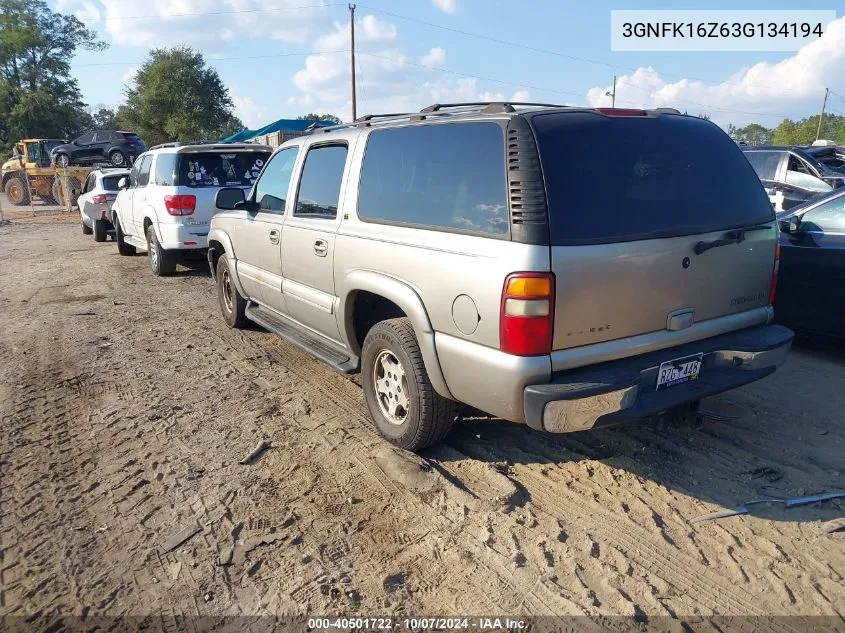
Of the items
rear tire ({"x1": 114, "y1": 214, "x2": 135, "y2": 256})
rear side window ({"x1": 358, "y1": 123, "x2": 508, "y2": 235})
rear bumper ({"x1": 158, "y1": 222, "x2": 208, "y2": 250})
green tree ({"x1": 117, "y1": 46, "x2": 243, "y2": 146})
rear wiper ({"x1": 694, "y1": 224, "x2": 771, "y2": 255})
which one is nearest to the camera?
rear side window ({"x1": 358, "y1": 123, "x2": 508, "y2": 235})

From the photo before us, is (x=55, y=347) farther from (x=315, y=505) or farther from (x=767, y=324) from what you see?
(x=767, y=324)

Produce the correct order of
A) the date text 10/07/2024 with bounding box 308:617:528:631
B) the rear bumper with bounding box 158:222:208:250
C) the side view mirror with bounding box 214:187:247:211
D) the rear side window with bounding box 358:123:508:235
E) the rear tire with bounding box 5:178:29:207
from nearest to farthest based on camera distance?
the date text 10/07/2024 with bounding box 308:617:528:631 < the rear side window with bounding box 358:123:508:235 < the side view mirror with bounding box 214:187:247:211 < the rear bumper with bounding box 158:222:208:250 < the rear tire with bounding box 5:178:29:207

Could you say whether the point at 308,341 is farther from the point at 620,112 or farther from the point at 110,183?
the point at 110,183

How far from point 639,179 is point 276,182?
3207 millimetres

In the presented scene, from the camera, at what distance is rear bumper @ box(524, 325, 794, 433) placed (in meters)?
2.83

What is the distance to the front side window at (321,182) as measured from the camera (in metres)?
4.28

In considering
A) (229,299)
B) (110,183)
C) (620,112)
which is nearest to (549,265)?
(620,112)

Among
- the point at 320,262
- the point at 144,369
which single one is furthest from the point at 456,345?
the point at 144,369

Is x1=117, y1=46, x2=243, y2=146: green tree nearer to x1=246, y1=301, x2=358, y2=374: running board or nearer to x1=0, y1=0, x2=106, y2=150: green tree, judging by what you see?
x1=0, y1=0, x2=106, y2=150: green tree

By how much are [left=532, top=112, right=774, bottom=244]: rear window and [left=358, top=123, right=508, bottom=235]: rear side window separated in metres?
0.27

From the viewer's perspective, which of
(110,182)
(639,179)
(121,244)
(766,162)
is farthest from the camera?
(110,182)

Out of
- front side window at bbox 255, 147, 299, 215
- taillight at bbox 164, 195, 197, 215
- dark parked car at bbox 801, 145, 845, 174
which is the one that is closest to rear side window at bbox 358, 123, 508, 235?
front side window at bbox 255, 147, 299, 215

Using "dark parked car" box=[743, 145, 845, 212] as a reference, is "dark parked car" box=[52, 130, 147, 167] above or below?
above

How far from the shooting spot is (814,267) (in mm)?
5145
